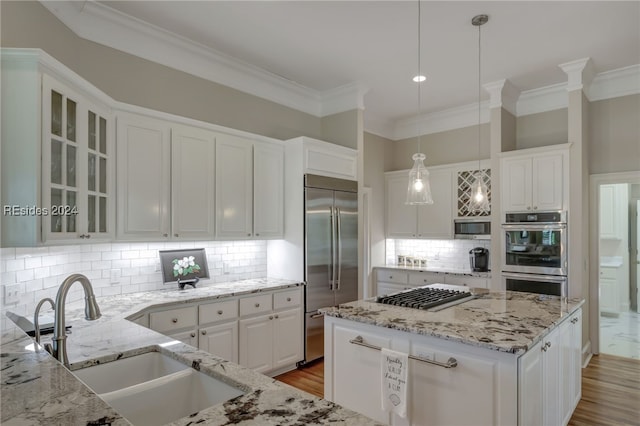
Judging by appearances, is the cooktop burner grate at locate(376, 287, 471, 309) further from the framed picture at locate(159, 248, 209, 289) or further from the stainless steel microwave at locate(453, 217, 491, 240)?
the stainless steel microwave at locate(453, 217, 491, 240)

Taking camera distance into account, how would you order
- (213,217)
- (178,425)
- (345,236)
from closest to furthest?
1. (178,425)
2. (213,217)
3. (345,236)

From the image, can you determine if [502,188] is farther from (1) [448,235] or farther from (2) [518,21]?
(2) [518,21]

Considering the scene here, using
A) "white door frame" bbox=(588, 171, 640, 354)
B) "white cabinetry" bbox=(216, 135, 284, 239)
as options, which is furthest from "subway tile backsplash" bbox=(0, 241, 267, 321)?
"white door frame" bbox=(588, 171, 640, 354)

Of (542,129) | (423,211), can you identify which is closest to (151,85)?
(423,211)

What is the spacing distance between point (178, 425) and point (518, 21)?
378cm

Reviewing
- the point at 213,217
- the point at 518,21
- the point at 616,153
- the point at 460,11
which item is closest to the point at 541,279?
the point at 616,153

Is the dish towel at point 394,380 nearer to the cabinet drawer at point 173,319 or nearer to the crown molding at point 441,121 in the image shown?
the cabinet drawer at point 173,319

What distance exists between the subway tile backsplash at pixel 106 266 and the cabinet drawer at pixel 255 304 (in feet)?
1.90

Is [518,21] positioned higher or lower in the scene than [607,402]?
higher

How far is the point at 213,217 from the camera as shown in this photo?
362cm

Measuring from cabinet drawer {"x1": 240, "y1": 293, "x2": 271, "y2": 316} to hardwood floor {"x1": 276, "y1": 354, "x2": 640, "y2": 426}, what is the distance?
2.55 feet

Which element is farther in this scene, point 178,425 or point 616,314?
point 616,314

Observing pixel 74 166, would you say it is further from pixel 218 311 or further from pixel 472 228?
pixel 472 228

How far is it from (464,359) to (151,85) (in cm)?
337
